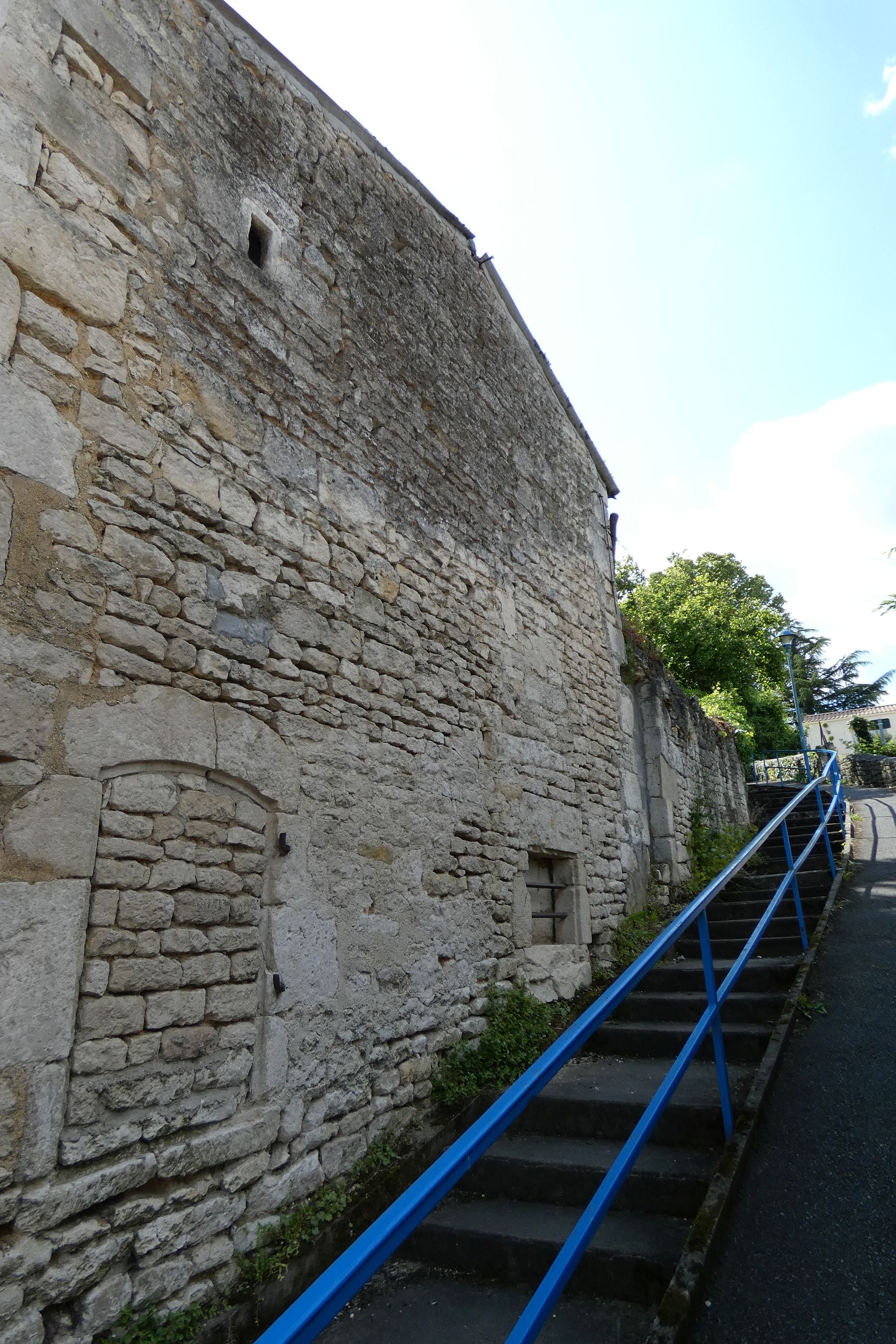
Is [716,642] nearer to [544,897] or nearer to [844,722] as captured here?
[544,897]

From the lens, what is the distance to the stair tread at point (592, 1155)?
2.87 m

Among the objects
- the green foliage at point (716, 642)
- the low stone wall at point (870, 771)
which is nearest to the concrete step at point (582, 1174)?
the green foliage at point (716, 642)

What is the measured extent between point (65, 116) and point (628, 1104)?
481 cm

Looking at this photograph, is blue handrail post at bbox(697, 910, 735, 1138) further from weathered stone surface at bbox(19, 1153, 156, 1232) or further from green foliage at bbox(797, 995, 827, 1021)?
weathered stone surface at bbox(19, 1153, 156, 1232)

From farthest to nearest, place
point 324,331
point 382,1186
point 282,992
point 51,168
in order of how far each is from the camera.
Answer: point 324,331 < point 382,1186 < point 282,992 < point 51,168

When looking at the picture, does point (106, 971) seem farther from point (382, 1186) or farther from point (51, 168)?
point (51, 168)

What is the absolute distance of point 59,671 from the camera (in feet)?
8.68

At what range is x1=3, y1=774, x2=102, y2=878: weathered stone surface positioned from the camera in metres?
2.44

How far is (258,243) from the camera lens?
4031 millimetres

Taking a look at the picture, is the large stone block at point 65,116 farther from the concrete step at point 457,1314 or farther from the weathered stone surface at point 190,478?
the concrete step at point 457,1314

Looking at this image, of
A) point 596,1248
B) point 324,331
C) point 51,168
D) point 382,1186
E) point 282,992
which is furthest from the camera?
point 324,331

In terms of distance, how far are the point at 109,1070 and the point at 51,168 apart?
11.0 feet

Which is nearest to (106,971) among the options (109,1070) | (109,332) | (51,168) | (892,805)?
(109,1070)

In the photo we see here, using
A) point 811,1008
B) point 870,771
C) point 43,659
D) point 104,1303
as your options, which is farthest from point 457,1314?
point 870,771
